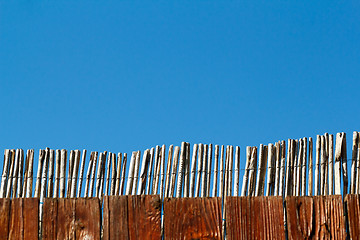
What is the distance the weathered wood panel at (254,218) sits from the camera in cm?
216

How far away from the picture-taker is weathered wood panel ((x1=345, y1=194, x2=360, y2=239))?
2145 millimetres

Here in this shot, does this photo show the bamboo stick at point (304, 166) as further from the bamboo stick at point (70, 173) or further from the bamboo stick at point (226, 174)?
the bamboo stick at point (70, 173)

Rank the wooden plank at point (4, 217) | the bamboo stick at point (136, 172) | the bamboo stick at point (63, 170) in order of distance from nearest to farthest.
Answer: the wooden plank at point (4, 217)
the bamboo stick at point (136, 172)
the bamboo stick at point (63, 170)

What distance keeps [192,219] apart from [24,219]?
817mm

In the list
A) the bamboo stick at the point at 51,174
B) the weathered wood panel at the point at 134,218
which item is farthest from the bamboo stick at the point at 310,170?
the weathered wood panel at the point at 134,218

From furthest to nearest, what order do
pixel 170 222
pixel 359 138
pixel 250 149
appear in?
pixel 250 149 → pixel 359 138 → pixel 170 222

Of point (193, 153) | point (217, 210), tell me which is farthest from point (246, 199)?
point (193, 153)

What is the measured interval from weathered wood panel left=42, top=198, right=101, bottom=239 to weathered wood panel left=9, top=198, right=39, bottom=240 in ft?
0.23

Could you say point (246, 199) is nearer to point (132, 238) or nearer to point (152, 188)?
point (132, 238)

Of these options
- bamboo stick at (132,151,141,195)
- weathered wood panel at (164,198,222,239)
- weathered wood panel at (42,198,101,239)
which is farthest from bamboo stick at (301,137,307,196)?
weathered wood panel at (42,198,101,239)

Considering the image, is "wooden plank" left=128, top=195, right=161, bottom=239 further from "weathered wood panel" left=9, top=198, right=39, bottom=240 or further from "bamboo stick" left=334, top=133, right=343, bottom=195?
"bamboo stick" left=334, top=133, right=343, bottom=195

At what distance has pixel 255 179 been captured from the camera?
5742 millimetres

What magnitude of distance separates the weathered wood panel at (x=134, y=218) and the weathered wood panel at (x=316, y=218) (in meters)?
0.62

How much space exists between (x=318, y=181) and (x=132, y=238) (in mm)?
3607
